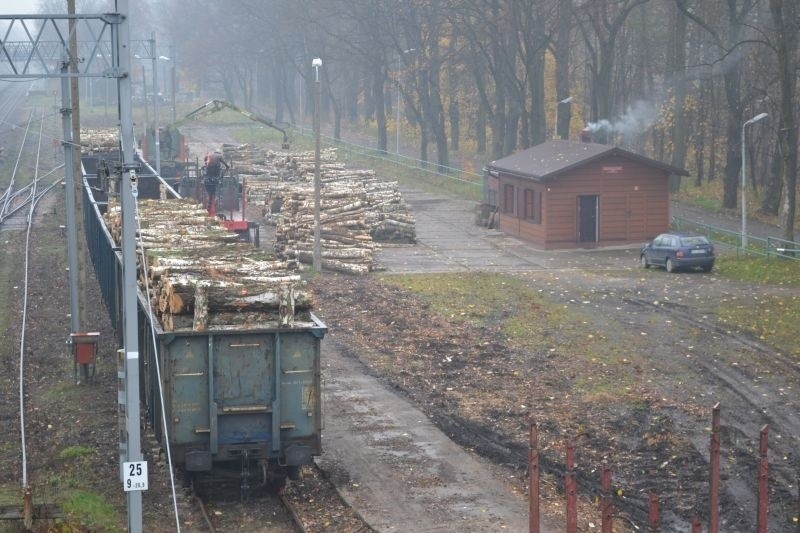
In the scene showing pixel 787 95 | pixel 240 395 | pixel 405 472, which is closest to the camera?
pixel 240 395

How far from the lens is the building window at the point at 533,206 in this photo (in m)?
43.8

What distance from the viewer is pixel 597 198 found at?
43.0 m

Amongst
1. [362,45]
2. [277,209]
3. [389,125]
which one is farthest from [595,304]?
[389,125]

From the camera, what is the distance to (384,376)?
907 inches

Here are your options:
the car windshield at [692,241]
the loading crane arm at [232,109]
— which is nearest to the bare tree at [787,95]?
the car windshield at [692,241]

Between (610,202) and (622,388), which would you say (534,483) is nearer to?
(622,388)

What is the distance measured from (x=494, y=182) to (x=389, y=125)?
44.0 m

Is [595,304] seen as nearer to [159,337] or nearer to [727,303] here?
[727,303]

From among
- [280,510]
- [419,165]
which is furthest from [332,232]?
[419,165]

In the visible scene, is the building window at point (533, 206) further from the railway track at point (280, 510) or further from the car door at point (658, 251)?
the railway track at point (280, 510)

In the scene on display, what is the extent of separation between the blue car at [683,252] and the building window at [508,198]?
10.4 m

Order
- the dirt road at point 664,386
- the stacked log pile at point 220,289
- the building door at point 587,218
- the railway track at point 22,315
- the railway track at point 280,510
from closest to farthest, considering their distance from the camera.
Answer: the railway track at point 22,315 → the railway track at point 280,510 → the stacked log pile at point 220,289 → the dirt road at point 664,386 → the building door at point 587,218

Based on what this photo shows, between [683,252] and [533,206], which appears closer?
[683,252]

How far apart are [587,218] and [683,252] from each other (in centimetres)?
713
